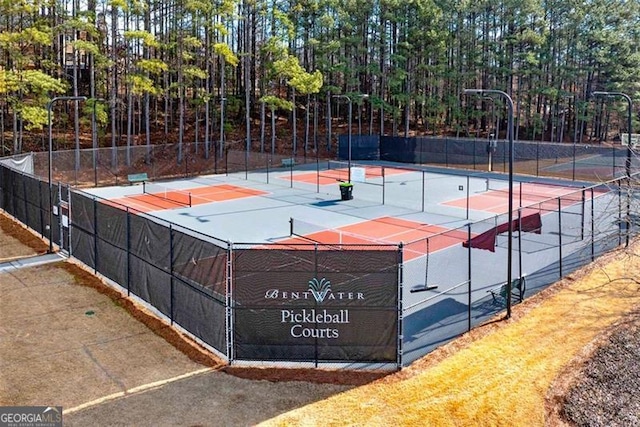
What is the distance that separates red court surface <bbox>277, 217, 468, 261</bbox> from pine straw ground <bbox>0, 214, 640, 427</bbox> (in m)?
6.30

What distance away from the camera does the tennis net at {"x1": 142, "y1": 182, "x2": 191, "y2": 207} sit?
105ft

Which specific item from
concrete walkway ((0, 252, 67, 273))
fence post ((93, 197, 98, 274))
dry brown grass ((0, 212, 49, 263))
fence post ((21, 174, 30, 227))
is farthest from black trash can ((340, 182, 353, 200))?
fence post ((93, 197, 98, 274))

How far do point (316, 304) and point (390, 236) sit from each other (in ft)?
39.2

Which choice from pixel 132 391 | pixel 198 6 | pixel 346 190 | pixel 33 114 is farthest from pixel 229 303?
pixel 198 6

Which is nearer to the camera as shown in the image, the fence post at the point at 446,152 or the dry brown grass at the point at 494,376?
the dry brown grass at the point at 494,376

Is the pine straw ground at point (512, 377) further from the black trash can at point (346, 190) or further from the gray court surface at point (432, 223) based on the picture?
the black trash can at point (346, 190)

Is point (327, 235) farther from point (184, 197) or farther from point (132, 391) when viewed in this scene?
point (132, 391)

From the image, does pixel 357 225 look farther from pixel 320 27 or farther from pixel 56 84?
pixel 320 27

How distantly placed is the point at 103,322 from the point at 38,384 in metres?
3.23

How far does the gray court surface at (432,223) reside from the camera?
49.1 feet

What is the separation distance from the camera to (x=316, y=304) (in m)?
11.9

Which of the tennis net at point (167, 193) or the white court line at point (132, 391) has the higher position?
the tennis net at point (167, 193)

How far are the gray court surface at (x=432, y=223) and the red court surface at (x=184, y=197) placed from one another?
0.91 metres

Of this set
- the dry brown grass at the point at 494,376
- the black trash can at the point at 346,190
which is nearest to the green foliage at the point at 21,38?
the black trash can at the point at 346,190
